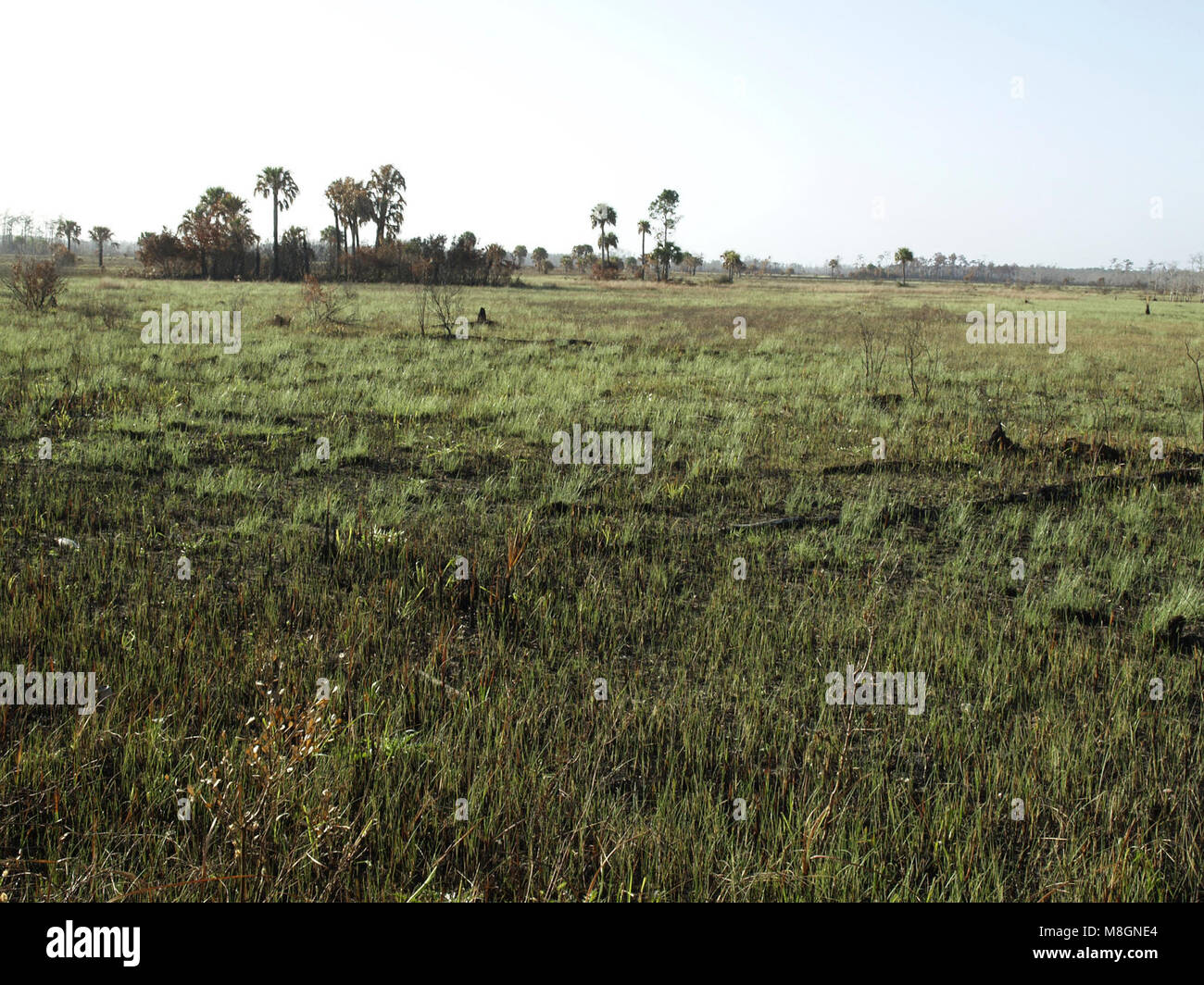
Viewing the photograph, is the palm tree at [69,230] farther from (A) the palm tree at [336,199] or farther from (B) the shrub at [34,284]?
(B) the shrub at [34,284]

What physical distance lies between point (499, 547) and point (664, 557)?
147 cm

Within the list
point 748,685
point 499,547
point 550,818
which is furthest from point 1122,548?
point 550,818
